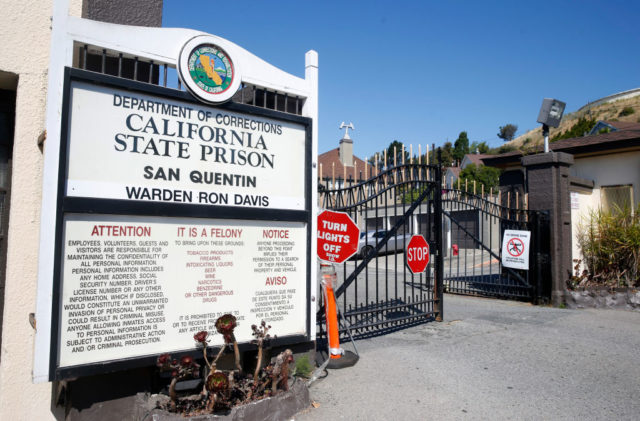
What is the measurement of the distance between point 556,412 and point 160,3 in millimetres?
5350

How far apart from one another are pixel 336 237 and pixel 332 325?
1025 mm

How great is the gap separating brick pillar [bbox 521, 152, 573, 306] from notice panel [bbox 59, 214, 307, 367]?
22.4ft

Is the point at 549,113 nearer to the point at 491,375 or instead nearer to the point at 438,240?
the point at 438,240

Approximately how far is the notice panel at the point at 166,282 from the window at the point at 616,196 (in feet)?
31.1

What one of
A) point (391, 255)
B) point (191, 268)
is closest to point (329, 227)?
point (191, 268)

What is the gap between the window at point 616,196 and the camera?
406 inches

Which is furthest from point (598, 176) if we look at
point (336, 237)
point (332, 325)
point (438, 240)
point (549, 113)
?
point (332, 325)

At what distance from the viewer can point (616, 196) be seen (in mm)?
10531

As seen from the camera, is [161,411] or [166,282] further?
[166,282]

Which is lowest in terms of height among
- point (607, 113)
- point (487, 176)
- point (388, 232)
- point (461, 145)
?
point (388, 232)

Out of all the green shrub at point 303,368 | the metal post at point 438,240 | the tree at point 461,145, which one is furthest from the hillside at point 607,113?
the green shrub at point 303,368

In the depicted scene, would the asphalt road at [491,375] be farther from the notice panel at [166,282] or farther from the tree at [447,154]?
the tree at [447,154]

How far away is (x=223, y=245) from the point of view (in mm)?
3822

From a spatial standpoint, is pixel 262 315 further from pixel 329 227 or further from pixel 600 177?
pixel 600 177
